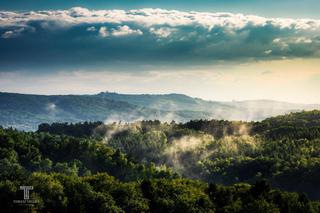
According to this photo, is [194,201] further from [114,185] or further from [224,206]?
[114,185]

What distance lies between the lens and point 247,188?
138875 millimetres

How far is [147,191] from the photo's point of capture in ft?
436

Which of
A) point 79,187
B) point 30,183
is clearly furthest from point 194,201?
point 30,183

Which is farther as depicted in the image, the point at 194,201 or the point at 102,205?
the point at 194,201

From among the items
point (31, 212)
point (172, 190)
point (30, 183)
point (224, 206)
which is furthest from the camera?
point (172, 190)

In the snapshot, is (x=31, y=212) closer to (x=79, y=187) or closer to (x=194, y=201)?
(x=79, y=187)

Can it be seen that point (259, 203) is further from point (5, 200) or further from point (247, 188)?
point (5, 200)

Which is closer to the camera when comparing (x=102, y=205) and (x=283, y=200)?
(x=102, y=205)

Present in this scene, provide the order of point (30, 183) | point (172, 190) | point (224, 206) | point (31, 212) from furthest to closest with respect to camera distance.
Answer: point (172, 190) → point (224, 206) → point (30, 183) → point (31, 212)

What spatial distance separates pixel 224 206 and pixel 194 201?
22.9 feet

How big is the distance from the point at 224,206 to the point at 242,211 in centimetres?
564

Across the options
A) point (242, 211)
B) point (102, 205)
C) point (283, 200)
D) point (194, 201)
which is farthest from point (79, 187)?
point (283, 200)

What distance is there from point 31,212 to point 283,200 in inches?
2312

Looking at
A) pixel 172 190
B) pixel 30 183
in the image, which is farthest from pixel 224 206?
pixel 30 183
